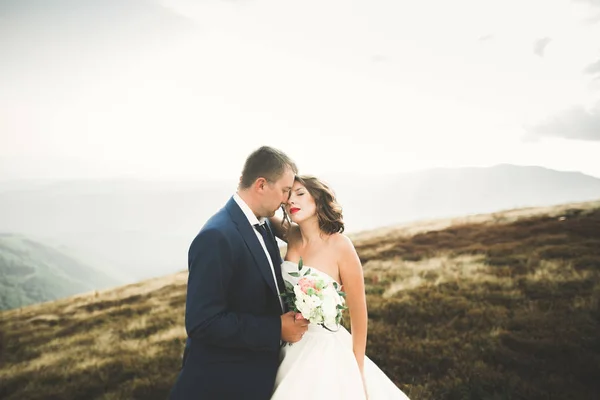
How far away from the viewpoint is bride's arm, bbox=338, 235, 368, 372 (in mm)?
3691

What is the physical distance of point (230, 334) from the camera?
262cm

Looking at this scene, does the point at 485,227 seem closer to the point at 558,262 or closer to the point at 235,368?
the point at 558,262

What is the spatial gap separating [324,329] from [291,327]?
884 millimetres

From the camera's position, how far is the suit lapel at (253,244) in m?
2.94

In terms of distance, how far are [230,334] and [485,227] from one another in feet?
64.2

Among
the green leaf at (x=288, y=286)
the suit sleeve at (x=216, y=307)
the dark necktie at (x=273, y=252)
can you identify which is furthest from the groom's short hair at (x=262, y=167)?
the green leaf at (x=288, y=286)

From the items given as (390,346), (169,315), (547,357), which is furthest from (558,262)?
(169,315)

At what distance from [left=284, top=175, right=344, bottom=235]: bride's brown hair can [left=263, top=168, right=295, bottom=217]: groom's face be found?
691mm

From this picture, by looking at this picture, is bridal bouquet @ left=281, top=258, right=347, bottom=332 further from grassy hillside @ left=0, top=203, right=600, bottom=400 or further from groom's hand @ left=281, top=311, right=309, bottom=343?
grassy hillside @ left=0, top=203, right=600, bottom=400

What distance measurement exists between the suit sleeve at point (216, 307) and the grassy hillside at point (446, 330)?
4539 mm

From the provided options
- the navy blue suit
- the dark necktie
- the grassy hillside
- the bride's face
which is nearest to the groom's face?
the dark necktie

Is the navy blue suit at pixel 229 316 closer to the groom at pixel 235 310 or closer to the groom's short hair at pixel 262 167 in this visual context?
the groom at pixel 235 310

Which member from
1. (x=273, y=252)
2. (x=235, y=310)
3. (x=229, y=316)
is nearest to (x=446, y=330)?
(x=273, y=252)

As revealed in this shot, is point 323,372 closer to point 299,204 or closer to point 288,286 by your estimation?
point 288,286
